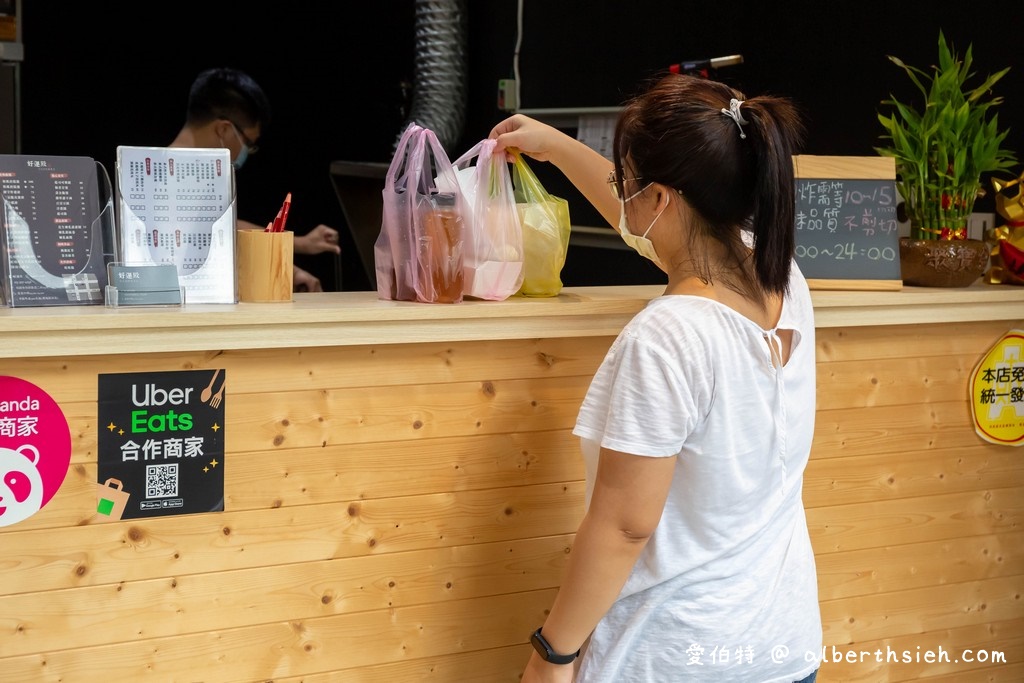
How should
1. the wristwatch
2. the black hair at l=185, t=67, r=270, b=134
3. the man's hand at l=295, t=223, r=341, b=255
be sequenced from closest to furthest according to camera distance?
the wristwatch, the man's hand at l=295, t=223, r=341, b=255, the black hair at l=185, t=67, r=270, b=134

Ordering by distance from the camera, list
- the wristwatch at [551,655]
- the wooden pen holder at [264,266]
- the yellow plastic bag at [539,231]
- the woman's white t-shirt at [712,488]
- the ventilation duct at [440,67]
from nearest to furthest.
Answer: the woman's white t-shirt at [712,488]
the wristwatch at [551,655]
the wooden pen holder at [264,266]
the yellow plastic bag at [539,231]
the ventilation duct at [440,67]

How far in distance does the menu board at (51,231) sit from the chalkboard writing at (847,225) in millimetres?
1458

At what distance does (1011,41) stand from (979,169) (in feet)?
2.16

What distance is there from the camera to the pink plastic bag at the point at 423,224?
6.07 ft

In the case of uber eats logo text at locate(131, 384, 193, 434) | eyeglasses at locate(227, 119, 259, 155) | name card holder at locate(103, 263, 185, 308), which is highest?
eyeglasses at locate(227, 119, 259, 155)

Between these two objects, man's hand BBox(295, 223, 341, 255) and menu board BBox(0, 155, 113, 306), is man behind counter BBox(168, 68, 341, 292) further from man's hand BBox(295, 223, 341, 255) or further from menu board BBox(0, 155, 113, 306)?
menu board BBox(0, 155, 113, 306)

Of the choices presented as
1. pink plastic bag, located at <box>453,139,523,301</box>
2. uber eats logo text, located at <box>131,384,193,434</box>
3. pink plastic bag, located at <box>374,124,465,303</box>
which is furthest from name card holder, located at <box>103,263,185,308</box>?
pink plastic bag, located at <box>453,139,523,301</box>

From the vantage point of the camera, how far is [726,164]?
136cm

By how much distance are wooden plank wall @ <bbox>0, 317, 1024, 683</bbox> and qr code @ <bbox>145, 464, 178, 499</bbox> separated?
0.05m

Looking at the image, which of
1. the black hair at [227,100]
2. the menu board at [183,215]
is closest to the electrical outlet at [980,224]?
the menu board at [183,215]

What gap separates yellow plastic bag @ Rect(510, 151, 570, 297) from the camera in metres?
1.96

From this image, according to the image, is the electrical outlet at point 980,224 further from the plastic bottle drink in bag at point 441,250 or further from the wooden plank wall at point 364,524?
the plastic bottle drink in bag at point 441,250

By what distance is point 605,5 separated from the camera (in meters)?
4.60

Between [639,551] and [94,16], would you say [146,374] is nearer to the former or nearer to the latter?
[639,551]
